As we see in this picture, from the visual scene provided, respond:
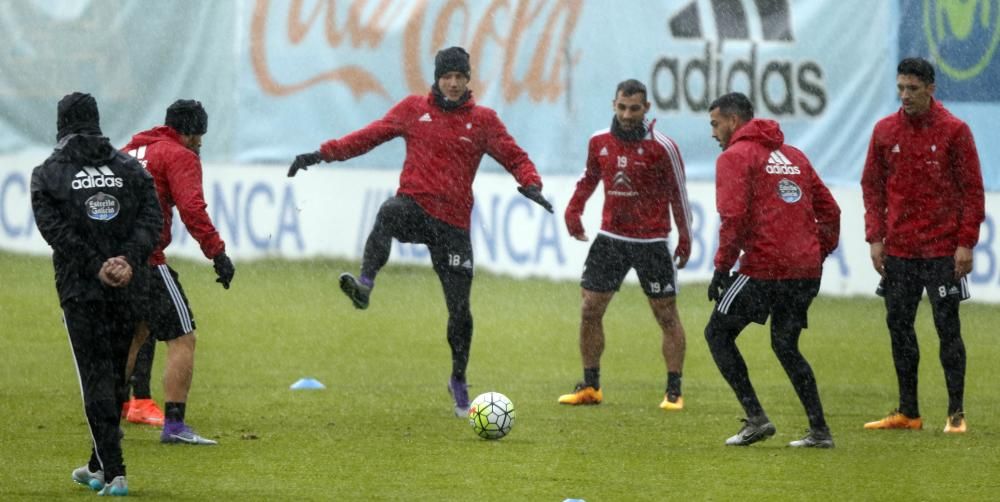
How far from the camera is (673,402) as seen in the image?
1282cm

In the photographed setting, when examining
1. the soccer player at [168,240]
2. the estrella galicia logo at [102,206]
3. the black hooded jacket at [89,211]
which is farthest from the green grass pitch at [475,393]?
the estrella galicia logo at [102,206]

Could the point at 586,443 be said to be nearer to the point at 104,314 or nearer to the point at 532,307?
the point at 104,314

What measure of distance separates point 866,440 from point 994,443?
757mm

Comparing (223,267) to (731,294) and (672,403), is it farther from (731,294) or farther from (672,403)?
(672,403)

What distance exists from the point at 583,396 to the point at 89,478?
501 cm

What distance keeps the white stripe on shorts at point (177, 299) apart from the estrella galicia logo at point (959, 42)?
12.1 metres

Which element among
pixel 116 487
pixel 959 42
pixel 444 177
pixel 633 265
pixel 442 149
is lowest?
pixel 116 487

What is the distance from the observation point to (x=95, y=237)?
8461 mm

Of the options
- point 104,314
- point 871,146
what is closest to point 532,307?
point 871,146

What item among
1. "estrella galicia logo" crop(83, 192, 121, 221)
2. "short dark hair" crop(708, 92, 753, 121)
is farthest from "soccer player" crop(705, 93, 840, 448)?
"estrella galicia logo" crop(83, 192, 121, 221)

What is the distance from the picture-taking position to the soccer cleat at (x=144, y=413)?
11453 millimetres

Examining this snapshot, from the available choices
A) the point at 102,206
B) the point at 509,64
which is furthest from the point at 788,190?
the point at 509,64

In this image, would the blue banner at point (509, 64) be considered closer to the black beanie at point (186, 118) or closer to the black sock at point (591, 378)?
the black sock at point (591, 378)

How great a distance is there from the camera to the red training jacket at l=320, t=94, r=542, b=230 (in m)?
12.3
